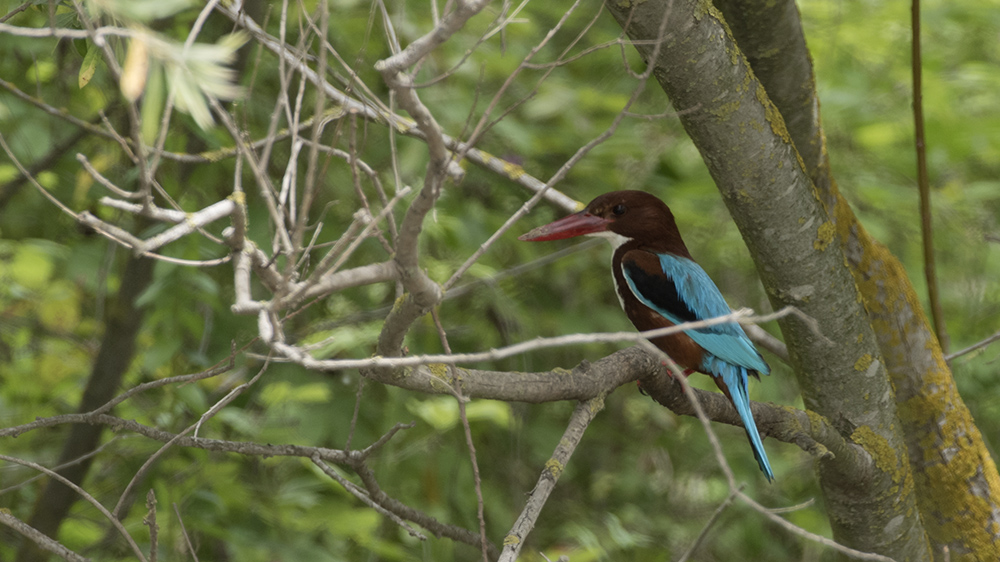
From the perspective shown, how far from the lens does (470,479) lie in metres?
3.35

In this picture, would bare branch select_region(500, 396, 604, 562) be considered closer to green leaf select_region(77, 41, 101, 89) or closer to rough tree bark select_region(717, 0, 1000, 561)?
rough tree bark select_region(717, 0, 1000, 561)

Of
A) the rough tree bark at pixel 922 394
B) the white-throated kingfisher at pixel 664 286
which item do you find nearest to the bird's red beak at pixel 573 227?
the white-throated kingfisher at pixel 664 286

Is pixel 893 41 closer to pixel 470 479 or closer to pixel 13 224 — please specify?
pixel 470 479

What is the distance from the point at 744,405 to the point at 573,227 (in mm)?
898

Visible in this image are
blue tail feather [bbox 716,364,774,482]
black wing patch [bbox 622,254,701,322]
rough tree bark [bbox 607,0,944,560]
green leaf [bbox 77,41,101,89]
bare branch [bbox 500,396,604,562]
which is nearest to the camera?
bare branch [bbox 500,396,604,562]

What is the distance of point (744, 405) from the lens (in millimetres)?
2201

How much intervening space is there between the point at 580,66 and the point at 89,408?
2.67 metres

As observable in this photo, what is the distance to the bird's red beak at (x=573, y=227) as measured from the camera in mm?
2678

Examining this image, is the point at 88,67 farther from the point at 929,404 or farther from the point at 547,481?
the point at 929,404

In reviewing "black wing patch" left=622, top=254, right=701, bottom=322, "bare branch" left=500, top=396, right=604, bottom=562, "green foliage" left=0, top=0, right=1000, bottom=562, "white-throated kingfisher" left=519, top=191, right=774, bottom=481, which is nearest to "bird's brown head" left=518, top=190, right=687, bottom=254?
"white-throated kingfisher" left=519, top=191, right=774, bottom=481

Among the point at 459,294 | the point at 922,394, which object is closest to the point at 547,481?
the point at 922,394

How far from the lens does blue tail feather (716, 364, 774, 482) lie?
215 centimetres

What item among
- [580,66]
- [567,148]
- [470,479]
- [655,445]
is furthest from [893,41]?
[470,479]

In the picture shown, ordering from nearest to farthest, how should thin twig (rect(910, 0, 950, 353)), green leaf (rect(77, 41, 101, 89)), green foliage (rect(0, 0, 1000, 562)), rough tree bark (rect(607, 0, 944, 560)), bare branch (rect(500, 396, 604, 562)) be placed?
bare branch (rect(500, 396, 604, 562)), green leaf (rect(77, 41, 101, 89)), rough tree bark (rect(607, 0, 944, 560)), thin twig (rect(910, 0, 950, 353)), green foliage (rect(0, 0, 1000, 562))
